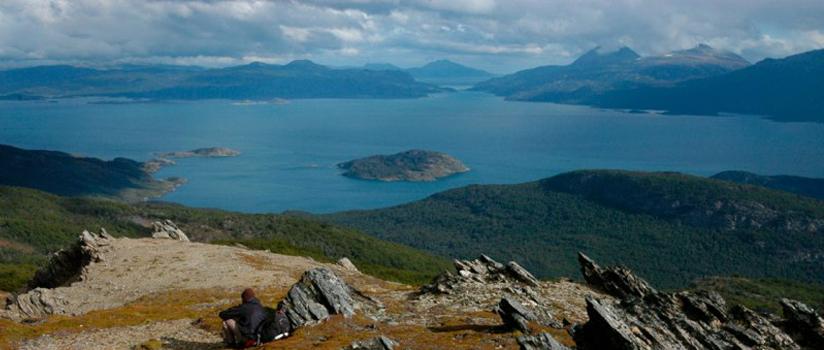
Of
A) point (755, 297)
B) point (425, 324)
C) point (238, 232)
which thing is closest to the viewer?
point (425, 324)

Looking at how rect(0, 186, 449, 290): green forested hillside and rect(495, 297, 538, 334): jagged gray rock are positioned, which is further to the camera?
rect(0, 186, 449, 290): green forested hillside

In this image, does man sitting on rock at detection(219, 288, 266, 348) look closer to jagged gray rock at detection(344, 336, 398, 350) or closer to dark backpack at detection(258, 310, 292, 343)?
dark backpack at detection(258, 310, 292, 343)

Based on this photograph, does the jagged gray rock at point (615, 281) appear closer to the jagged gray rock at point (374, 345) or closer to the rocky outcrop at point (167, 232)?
the jagged gray rock at point (374, 345)

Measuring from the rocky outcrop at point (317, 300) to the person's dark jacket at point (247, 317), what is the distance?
237 centimetres

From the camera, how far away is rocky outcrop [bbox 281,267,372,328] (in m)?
31.2

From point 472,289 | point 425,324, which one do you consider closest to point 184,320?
point 425,324

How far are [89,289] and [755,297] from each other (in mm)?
134240

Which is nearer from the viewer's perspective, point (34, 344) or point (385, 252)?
point (34, 344)

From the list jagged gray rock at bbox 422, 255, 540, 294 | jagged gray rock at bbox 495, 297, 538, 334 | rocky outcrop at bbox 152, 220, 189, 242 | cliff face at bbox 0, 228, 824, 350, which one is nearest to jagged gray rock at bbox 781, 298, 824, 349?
cliff face at bbox 0, 228, 824, 350

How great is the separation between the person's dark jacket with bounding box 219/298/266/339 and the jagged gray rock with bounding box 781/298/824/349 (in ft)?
87.4

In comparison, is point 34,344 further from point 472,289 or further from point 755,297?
point 755,297

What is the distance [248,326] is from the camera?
28.3 m

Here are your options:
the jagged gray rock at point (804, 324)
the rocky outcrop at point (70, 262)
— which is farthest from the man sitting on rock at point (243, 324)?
the rocky outcrop at point (70, 262)

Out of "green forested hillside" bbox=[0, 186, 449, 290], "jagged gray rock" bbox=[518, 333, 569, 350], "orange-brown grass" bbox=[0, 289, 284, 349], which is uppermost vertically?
"jagged gray rock" bbox=[518, 333, 569, 350]
